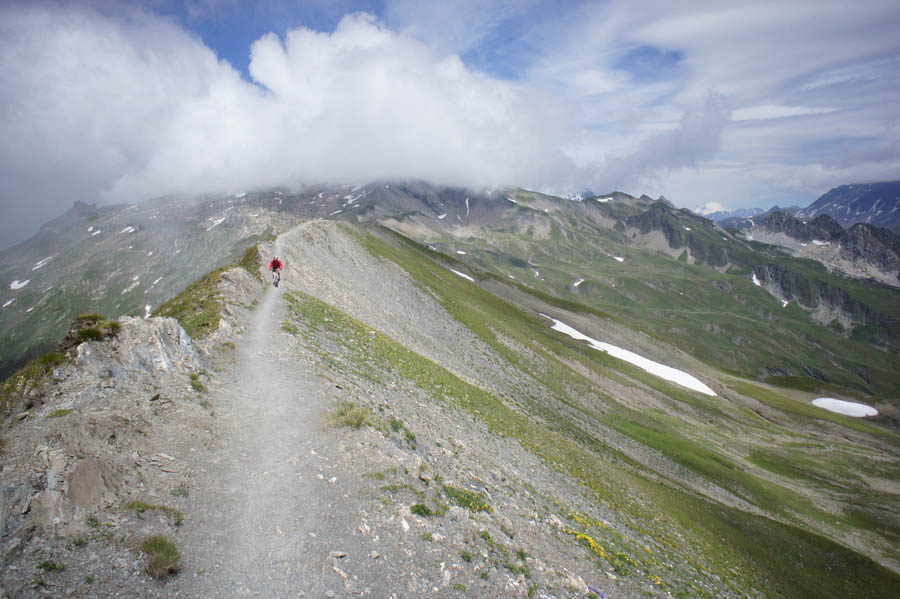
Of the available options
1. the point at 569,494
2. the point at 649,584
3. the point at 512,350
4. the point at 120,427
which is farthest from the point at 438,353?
the point at 120,427

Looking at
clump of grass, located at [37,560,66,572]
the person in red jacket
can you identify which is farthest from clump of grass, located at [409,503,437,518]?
the person in red jacket

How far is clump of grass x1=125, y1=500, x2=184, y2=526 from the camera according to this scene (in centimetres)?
977

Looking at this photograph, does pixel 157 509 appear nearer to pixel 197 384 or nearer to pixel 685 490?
pixel 197 384

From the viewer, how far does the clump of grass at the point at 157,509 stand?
9.77 metres

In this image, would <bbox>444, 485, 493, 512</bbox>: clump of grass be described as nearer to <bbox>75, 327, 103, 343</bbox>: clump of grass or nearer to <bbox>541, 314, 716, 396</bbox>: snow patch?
<bbox>75, 327, 103, 343</bbox>: clump of grass

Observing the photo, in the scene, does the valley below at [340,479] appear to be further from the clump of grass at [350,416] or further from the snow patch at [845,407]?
the snow patch at [845,407]

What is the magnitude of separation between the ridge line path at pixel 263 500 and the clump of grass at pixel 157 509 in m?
0.22

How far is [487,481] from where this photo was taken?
17422mm

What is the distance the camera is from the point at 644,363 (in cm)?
9738

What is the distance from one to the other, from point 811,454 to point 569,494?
7460cm

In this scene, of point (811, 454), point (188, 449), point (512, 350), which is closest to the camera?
point (188, 449)

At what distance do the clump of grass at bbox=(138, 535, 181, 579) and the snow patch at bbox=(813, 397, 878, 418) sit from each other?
538 ft

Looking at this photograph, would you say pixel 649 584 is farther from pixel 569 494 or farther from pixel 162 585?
pixel 162 585

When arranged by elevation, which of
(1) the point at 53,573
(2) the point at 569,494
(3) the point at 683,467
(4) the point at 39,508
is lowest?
(3) the point at 683,467
